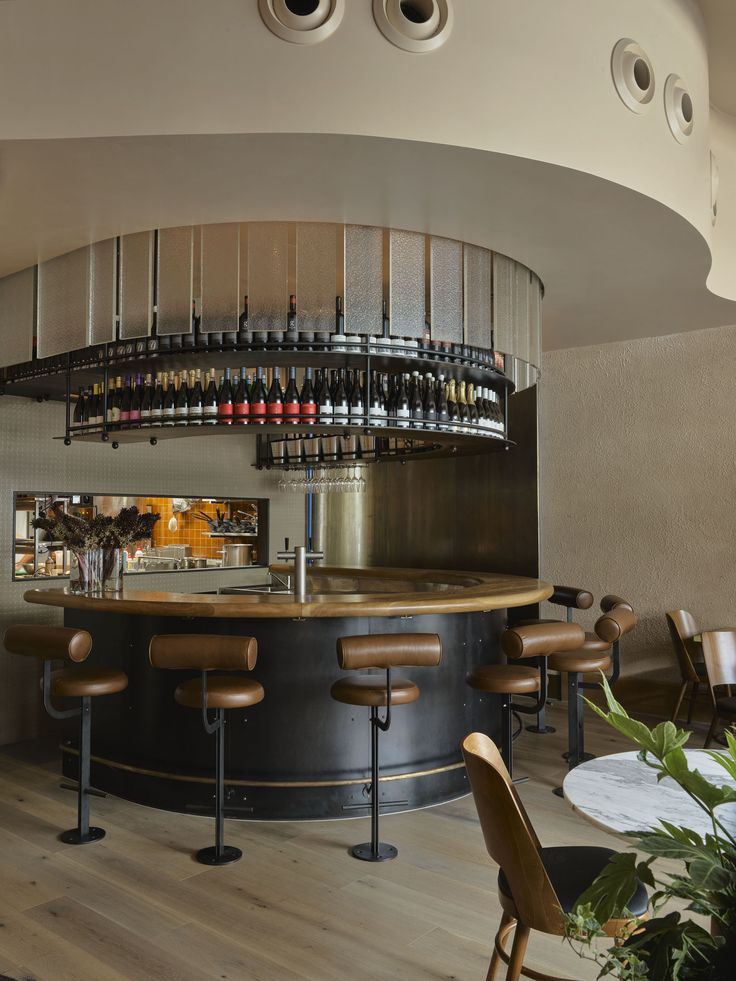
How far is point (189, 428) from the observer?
198 inches

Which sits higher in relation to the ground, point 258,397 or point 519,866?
point 258,397

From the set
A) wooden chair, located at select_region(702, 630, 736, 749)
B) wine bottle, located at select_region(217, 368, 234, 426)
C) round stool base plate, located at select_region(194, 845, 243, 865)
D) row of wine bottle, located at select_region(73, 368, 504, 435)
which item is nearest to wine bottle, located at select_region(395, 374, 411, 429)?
row of wine bottle, located at select_region(73, 368, 504, 435)

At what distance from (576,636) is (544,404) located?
11.7 ft

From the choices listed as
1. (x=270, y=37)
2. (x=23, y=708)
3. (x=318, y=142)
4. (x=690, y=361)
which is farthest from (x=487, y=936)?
(x=690, y=361)

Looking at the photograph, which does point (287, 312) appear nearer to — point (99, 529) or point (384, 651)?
point (99, 529)

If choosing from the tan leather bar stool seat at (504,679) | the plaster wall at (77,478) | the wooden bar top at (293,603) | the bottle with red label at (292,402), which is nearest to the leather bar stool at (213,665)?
the wooden bar top at (293,603)

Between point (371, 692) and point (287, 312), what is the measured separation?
2.02 meters

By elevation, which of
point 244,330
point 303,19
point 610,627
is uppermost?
point 303,19

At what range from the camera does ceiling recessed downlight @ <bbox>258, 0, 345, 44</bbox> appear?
3152mm

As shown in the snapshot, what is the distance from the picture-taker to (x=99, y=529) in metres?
4.97


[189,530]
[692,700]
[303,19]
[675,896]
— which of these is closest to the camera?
[675,896]

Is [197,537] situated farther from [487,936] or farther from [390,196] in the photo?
[487,936]

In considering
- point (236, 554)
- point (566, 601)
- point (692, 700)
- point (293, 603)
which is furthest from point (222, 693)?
point (236, 554)

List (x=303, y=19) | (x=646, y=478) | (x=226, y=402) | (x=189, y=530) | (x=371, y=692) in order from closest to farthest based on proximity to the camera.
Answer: (x=303, y=19), (x=371, y=692), (x=226, y=402), (x=646, y=478), (x=189, y=530)
